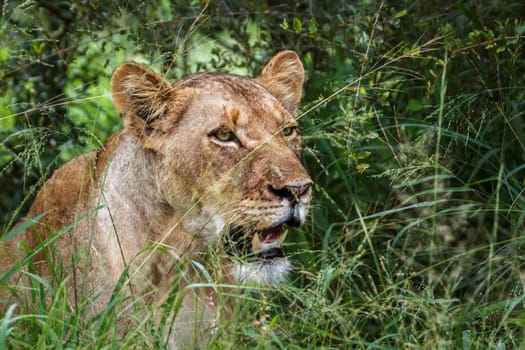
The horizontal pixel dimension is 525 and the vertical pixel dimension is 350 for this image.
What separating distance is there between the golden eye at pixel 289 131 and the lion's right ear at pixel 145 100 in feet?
1.24

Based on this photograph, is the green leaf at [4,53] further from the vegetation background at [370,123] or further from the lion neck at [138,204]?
the lion neck at [138,204]

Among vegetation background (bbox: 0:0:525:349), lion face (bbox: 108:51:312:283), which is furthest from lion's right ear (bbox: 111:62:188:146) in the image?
vegetation background (bbox: 0:0:525:349)

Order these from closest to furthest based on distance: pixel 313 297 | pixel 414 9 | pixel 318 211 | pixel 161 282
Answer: pixel 313 297 < pixel 161 282 < pixel 318 211 < pixel 414 9

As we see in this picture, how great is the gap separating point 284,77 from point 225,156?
0.65m

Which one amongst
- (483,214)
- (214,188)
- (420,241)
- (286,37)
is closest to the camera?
(214,188)

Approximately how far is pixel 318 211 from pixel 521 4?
1.31 metres

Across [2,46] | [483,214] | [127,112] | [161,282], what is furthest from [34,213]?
[483,214]

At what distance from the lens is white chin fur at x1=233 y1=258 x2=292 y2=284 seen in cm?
355

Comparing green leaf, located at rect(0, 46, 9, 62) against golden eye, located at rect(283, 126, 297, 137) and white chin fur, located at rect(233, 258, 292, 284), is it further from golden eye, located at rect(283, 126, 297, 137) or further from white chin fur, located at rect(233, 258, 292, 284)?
white chin fur, located at rect(233, 258, 292, 284)

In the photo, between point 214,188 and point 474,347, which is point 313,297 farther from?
point 214,188

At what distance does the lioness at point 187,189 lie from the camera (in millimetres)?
3566

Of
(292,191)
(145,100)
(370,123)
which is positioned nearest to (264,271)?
(292,191)

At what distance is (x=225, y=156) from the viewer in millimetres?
3762

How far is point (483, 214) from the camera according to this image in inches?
171
